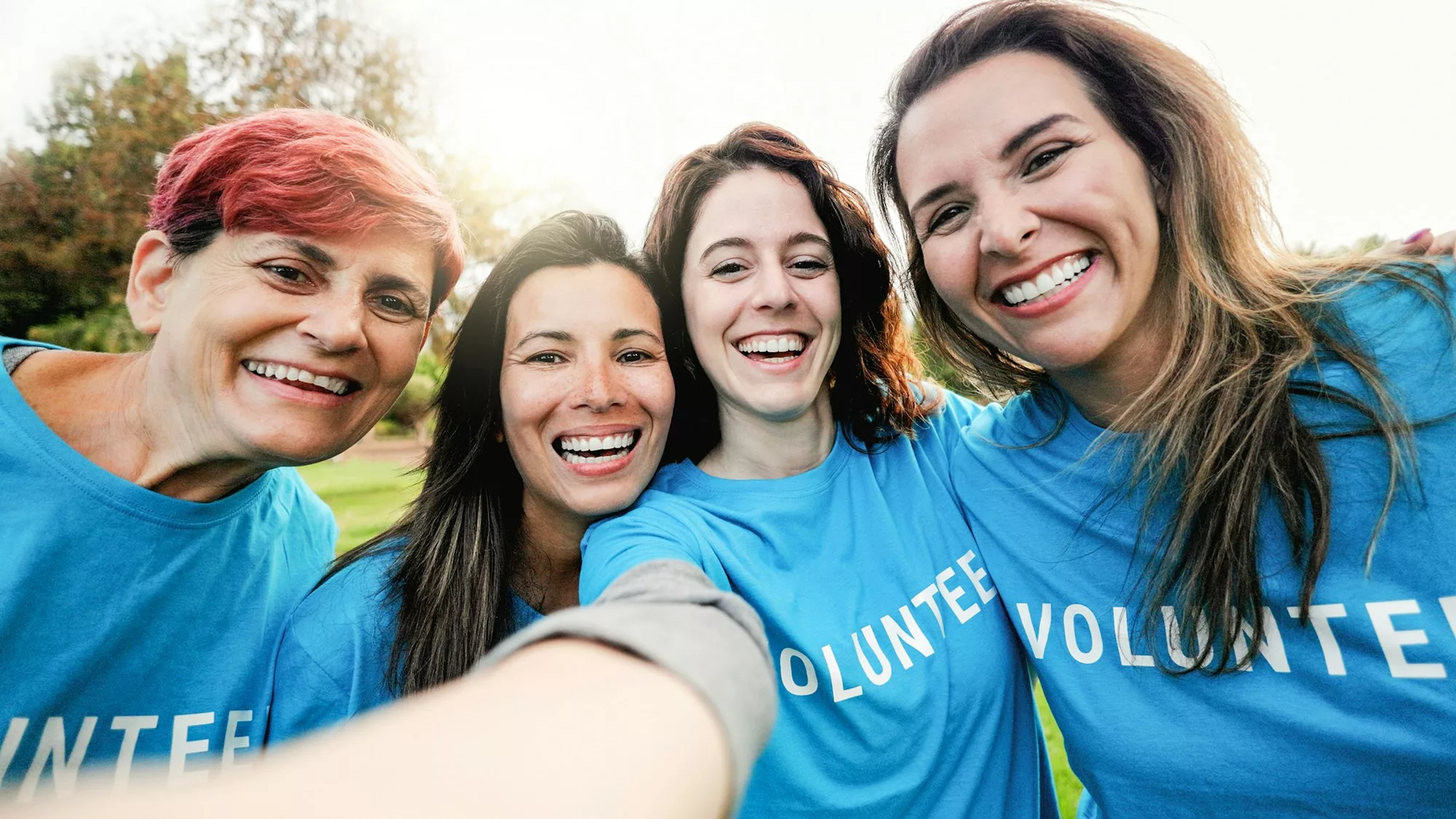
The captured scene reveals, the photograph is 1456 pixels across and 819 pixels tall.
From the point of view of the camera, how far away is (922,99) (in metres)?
1.98

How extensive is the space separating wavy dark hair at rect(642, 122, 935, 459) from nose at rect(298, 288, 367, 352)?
3.28 feet

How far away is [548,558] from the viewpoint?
2.52 meters

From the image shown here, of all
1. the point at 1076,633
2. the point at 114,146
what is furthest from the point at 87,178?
the point at 1076,633

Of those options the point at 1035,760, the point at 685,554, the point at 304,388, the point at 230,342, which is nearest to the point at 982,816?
the point at 1035,760

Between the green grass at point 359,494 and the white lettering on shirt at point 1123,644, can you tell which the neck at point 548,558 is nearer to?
the white lettering on shirt at point 1123,644

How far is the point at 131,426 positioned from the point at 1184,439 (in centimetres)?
281

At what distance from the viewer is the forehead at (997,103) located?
1772mm

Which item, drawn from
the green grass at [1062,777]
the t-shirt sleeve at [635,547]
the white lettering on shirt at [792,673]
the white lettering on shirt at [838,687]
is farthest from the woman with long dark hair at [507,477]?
the green grass at [1062,777]

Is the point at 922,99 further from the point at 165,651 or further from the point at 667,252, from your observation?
the point at 165,651

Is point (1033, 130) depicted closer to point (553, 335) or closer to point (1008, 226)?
point (1008, 226)

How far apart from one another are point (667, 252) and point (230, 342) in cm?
135

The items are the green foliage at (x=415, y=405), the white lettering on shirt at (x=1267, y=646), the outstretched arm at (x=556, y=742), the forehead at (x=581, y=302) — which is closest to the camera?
the outstretched arm at (x=556, y=742)

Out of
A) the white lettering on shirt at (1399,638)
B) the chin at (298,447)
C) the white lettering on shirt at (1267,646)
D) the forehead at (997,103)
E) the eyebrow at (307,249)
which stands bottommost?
the white lettering on shirt at (1267,646)

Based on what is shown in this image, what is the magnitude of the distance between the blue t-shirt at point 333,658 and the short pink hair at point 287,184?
43.3 inches
